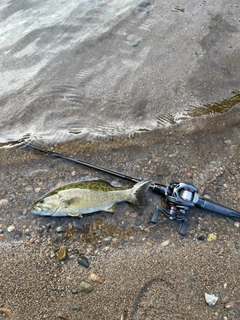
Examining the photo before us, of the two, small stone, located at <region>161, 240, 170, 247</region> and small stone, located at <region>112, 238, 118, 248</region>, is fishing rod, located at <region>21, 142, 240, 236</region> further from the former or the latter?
small stone, located at <region>112, 238, 118, 248</region>

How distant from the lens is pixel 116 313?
10.7ft

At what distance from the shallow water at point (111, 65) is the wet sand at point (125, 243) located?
520mm

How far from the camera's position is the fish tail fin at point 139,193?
3.77m

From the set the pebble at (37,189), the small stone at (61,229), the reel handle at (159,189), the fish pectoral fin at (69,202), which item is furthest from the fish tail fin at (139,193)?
the pebble at (37,189)

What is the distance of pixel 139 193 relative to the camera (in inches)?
149

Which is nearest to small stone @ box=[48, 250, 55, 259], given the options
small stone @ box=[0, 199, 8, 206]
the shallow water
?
small stone @ box=[0, 199, 8, 206]

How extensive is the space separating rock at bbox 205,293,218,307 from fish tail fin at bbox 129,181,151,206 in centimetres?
125

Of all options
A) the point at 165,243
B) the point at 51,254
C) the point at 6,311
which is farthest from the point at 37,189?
the point at 165,243

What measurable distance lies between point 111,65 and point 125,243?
3.33 metres

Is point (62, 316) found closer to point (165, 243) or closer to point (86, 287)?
point (86, 287)

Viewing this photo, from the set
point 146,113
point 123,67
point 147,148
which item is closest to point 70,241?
point 147,148

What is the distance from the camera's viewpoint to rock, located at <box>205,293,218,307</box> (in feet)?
11.0

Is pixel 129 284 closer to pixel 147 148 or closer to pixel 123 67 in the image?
pixel 147 148

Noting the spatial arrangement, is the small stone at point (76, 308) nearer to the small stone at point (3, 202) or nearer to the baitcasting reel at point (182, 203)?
the baitcasting reel at point (182, 203)
